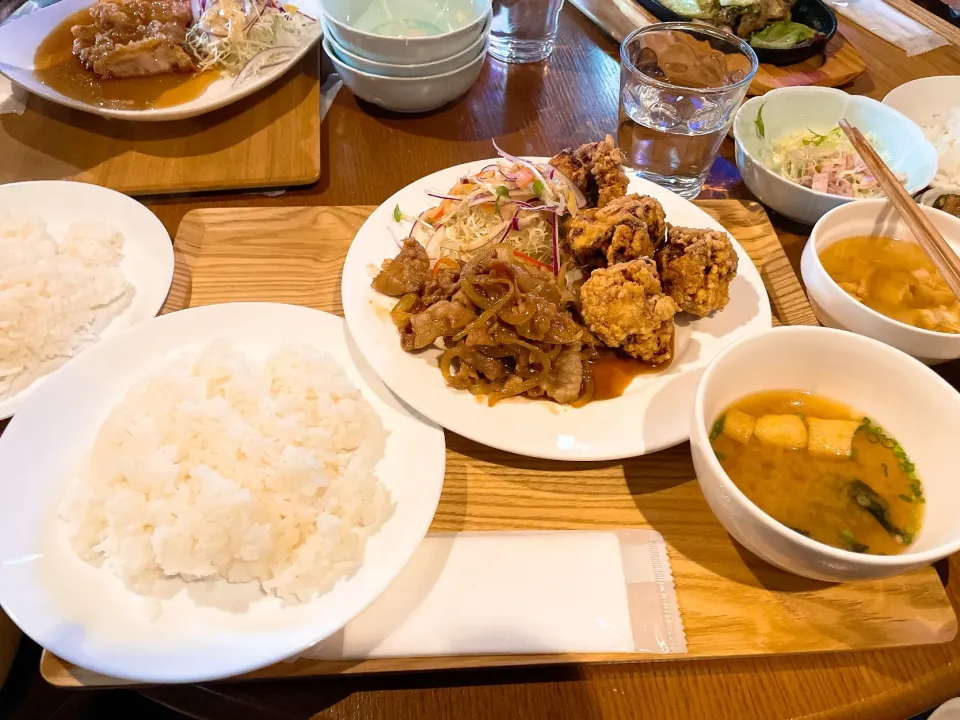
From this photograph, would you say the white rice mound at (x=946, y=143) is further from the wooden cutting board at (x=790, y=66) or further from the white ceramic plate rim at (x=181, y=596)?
the white ceramic plate rim at (x=181, y=596)

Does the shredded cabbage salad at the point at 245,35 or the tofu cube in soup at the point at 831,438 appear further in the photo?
the shredded cabbage salad at the point at 245,35

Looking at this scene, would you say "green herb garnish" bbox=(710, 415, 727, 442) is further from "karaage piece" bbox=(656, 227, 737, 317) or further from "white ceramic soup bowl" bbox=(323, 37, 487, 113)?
"white ceramic soup bowl" bbox=(323, 37, 487, 113)

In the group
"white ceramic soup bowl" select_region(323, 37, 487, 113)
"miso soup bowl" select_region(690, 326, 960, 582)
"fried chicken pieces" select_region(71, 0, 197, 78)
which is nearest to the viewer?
"miso soup bowl" select_region(690, 326, 960, 582)

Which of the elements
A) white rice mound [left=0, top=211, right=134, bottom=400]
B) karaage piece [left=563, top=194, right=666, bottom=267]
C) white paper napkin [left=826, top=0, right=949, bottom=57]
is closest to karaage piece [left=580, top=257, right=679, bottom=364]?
karaage piece [left=563, top=194, right=666, bottom=267]

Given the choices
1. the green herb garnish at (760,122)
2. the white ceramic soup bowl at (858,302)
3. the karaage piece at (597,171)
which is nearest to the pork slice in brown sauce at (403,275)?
the karaage piece at (597,171)

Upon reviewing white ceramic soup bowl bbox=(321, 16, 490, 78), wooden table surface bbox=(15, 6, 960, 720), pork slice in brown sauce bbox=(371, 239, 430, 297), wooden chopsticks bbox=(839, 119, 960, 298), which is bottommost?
wooden table surface bbox=(15, 6, 960, 720)

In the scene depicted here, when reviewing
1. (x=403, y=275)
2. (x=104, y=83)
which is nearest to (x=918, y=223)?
(x=403, y=275)
